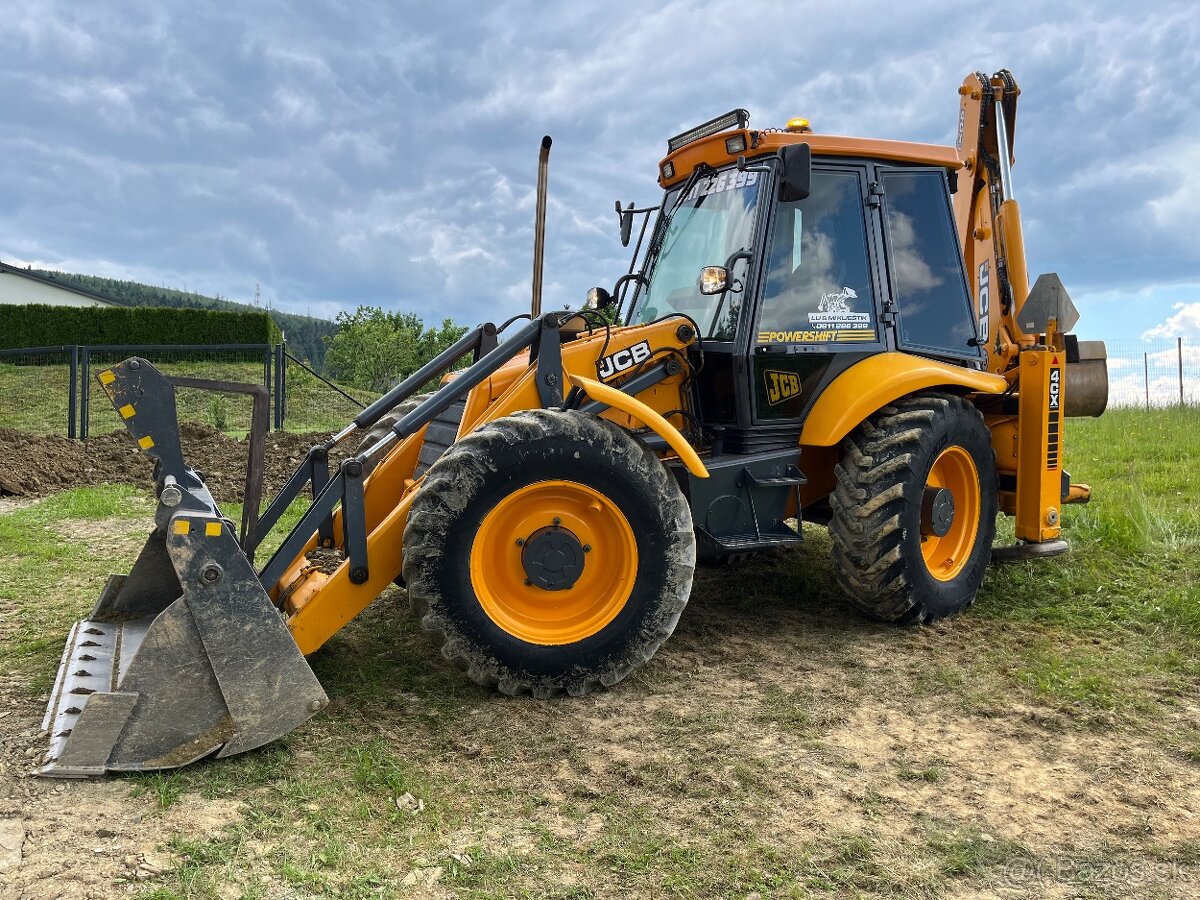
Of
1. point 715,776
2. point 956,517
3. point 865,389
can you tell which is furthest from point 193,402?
point 715,776

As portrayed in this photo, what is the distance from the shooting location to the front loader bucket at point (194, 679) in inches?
142

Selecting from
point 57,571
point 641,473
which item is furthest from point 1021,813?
point 57,571

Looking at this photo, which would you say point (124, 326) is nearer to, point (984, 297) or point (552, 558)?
point (984, 297)

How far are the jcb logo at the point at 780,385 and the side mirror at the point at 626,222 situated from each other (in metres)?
1.50

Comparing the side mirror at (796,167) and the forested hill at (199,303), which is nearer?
the side mirror at (796,167)

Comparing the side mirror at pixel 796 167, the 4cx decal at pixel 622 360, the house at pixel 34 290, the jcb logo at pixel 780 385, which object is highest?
the house at pixel 34 290

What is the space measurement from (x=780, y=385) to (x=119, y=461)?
1019 centimetres

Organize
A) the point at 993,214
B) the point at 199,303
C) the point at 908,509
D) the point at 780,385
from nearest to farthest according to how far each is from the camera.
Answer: the point at 908,509 → the point at 780,385 → the point at 993,214 → the point at 199,303

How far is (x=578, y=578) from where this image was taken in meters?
4.44

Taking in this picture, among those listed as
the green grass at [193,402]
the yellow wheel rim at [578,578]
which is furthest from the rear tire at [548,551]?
the green grass at [193,402]

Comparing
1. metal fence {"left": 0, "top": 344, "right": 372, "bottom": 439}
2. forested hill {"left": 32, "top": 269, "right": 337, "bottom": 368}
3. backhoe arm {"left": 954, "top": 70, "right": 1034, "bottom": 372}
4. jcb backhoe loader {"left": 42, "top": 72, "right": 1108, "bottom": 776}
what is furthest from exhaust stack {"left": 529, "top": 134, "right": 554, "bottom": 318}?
forested hill {"left": 32, "top": 269, "right": 337, "bottom": 368}

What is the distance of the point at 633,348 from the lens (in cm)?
512

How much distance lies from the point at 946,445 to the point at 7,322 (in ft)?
103

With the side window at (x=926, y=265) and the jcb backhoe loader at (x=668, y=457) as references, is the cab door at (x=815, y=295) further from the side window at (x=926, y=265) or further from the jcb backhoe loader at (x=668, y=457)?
the side window at (x=926, y=265)
